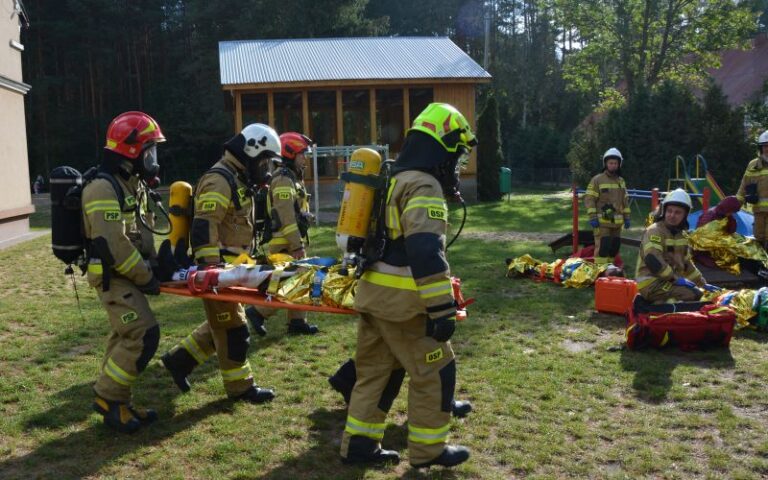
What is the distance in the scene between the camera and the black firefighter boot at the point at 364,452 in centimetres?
450

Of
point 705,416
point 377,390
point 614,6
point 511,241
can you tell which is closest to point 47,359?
point 377,390

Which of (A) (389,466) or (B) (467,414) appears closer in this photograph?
(A) (389,466)

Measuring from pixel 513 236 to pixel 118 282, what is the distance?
12.7 metres

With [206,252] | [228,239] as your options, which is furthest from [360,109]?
[206,252]

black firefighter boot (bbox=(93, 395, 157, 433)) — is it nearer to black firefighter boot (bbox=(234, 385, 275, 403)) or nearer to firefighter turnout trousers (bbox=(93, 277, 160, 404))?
firefighter turnout trousers (bbox=(93, 277, 160, 404))

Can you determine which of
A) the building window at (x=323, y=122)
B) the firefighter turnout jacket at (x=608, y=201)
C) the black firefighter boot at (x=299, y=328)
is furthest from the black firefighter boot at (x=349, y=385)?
the building window at (x=323, y=122)

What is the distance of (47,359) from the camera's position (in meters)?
7.03

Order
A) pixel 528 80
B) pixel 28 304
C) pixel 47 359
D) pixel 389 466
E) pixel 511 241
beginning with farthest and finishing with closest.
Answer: pixel 528 80
pixel 511 241
pixel 28 304
pixel 47 359
pixel 389 466

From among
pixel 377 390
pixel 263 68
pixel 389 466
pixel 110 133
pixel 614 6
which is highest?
pixel 614 6

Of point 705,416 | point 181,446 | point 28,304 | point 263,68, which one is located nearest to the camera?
point 181,446

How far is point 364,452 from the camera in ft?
14.8

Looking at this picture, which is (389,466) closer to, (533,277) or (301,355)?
(301,355)

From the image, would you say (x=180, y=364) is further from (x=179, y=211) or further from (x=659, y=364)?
(x=659, y=364)

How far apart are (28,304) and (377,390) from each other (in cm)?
718
